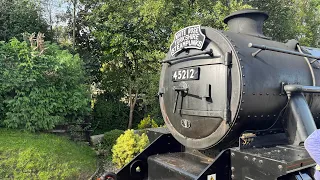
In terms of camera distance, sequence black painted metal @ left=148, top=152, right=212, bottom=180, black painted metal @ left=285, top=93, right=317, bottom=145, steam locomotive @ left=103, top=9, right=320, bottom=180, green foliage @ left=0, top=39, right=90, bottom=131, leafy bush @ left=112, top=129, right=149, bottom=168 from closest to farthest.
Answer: steam locomotive @ left=103, top=9, right=320, bottom=180
black painted metal @ left=285, top=93, right=317, bottom=145
black painted metal @ left=148, top=152, right=212, bottom=180
green foliage @ left=0, top=39, right=90, bottom=131
leafy bush @ left=112, top=129, right=149, bottom=168

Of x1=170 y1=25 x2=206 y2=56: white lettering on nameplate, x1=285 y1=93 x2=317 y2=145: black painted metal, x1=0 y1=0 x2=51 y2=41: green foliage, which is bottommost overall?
x1=285 y1=93 x2=317 y2=145: black painted metal

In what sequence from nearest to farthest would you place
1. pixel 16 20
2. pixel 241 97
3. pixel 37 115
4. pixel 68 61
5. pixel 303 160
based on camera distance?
pixel 303 160 < pixel 241 97 < pixel 37 115 < pixel 68 61 < pixel 16 20

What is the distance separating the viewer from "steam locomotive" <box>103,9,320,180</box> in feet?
8.07

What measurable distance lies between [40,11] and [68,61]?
12.4 ft

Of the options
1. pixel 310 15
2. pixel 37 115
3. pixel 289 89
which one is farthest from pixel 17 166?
pixel 310 15

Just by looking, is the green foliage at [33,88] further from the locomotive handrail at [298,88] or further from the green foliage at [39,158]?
the locomotive handrail at [298,88]

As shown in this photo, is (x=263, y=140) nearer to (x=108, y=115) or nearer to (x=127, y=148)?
(x=127, y=148)

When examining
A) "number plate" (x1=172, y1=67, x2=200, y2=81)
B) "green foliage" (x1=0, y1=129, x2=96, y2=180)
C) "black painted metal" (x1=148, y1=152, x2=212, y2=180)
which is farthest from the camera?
"green foliage" (x1=0, y1=129, x2=96, y2=180)

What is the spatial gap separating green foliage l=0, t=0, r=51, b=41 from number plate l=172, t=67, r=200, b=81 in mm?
5915

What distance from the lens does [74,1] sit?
31.9 feet

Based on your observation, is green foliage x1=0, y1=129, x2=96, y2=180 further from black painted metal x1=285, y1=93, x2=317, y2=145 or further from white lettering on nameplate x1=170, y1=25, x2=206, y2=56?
black painted metal x1=285, y1=93, x2=317, y2=145

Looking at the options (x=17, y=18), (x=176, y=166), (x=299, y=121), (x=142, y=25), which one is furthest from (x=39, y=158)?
(x=142, y=25)

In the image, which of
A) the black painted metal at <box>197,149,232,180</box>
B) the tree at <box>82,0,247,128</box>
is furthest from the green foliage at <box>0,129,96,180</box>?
the tree at <box>82,0,247,128</box>

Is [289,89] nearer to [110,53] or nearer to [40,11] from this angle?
[110,53]
